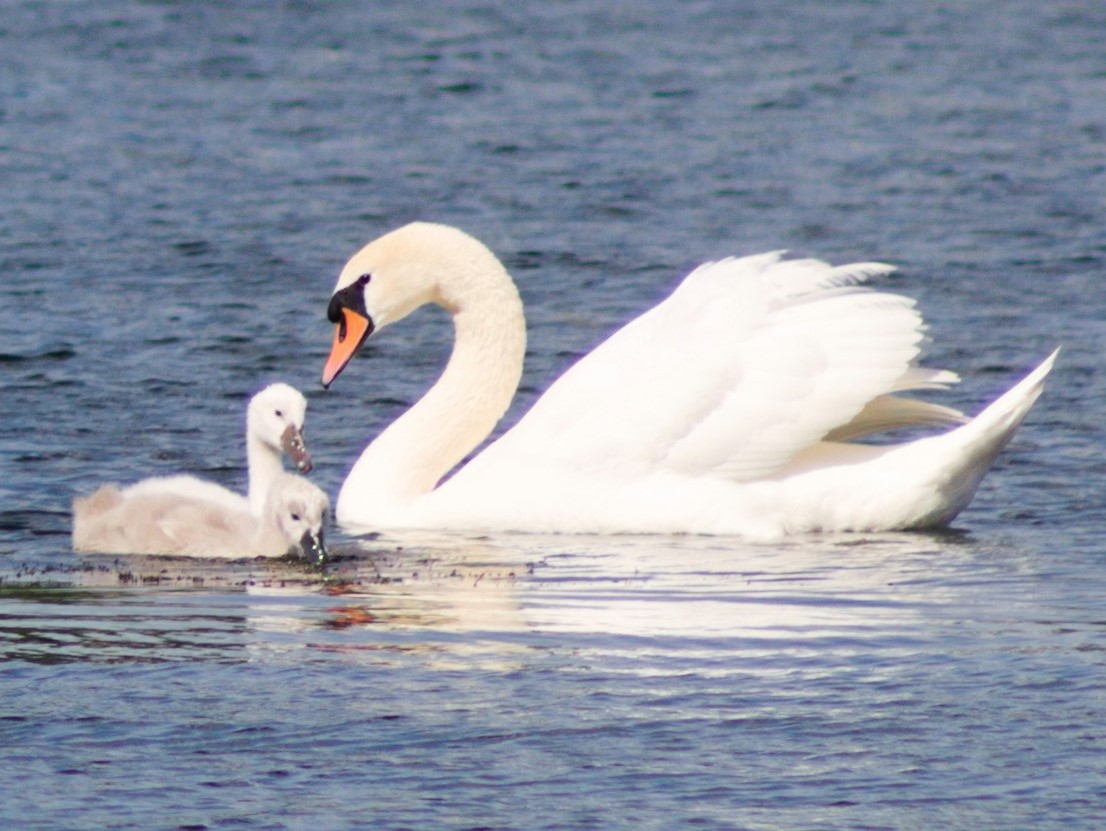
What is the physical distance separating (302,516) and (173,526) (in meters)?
0.62

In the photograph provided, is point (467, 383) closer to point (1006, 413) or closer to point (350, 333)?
point (350, 333)

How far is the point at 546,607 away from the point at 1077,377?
16.6 ft

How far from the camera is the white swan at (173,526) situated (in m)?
9.27

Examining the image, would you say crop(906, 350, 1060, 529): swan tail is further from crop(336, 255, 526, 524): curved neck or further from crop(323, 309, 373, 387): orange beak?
crop(323, 309, 373, 387): orange beak

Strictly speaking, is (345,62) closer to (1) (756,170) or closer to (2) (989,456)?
(1) (756,170)

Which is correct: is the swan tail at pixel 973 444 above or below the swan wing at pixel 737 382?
A: below

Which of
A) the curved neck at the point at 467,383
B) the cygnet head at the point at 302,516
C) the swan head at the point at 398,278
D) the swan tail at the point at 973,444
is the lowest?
the cygnet head at the point at 302,516

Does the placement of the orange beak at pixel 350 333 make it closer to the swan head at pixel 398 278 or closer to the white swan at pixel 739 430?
the swan head at pixel 398 278

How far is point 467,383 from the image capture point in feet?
35.8

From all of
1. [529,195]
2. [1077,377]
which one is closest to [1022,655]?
[1077,377]

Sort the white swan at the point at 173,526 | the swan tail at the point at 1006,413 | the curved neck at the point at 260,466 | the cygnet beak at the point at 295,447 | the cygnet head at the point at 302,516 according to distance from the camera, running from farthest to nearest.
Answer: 1. the curved neck at the point at 260,466
2. the swan tail at the point at 1006,413
3. the cygnet beak at the point at 295,447
4. the white swan at the point at 173,526
5. the cygnet head at the point at 302,516

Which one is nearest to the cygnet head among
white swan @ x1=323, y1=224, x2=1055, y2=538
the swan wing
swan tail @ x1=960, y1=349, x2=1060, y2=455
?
white swan @ x1=323, y1=224, x2=1055, y2=538

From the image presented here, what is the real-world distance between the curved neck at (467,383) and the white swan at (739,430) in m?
0.47

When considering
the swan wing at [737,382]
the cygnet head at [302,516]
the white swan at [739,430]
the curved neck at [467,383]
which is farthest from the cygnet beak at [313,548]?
the curved neck at [467,383]
